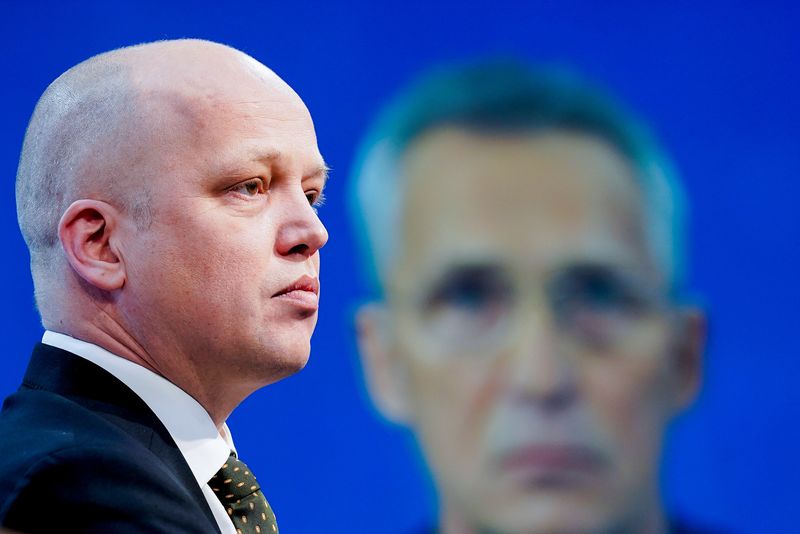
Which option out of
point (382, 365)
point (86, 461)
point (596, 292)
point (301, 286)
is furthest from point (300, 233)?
point (596, 292)

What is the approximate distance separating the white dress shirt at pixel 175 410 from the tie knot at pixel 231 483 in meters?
0.02

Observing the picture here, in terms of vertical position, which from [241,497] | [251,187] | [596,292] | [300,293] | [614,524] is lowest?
[614,524]

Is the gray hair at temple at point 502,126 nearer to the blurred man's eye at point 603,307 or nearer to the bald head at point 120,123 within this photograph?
the blurred man's eye at point 603,307

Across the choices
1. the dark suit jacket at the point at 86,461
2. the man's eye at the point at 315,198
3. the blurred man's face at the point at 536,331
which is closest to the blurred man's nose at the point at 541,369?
the blurred man's face at the point at 536,331

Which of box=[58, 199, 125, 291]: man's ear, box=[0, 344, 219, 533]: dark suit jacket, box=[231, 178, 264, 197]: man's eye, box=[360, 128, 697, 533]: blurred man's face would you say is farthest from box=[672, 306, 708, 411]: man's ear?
box=[58, 199, 125, 291]: man's ear

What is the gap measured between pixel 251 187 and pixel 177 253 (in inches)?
5.1

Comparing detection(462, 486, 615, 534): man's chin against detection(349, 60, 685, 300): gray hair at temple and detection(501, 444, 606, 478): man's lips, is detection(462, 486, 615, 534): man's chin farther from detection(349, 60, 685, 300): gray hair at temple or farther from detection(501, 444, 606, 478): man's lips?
detection(349, 60, 685, 300): gray hair at temple

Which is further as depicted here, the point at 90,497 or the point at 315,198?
the point at 315,198

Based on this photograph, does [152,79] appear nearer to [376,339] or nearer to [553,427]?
[376,339]

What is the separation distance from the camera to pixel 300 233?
1.34 m

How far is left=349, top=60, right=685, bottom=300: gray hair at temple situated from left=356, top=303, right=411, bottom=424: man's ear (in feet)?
0.07

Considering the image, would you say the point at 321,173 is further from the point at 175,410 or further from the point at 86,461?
the point at 86,461

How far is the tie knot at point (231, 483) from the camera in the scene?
1.41m

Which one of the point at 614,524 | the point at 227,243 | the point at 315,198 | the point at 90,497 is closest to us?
the point at 614,524
